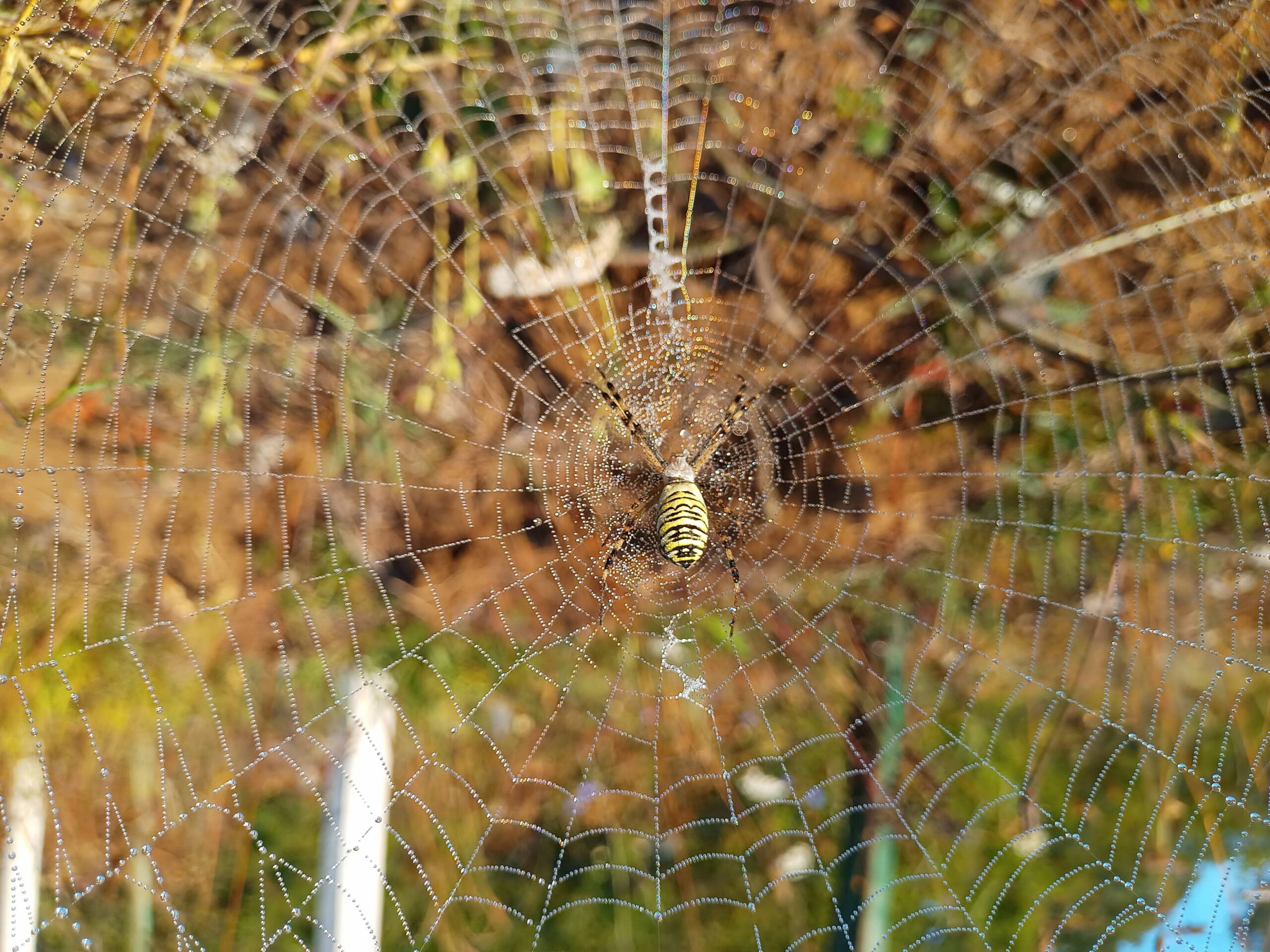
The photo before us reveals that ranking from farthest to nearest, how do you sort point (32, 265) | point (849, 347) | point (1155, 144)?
point (849, 347)
point (1155, 144)
point (32, 265)

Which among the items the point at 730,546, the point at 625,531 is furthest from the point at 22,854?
the point at 730,546

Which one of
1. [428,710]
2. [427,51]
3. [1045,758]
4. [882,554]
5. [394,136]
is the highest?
[427,51]

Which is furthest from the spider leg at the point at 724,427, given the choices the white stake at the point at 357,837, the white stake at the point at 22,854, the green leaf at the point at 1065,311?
the white stake at the point at 22,854

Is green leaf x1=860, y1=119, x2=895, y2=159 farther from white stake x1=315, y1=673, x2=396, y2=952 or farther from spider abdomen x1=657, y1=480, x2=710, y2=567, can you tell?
→ white stake x1=315, y1=673, x2=396, y2=952

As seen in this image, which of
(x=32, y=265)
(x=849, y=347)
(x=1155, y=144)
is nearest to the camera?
(x=32, y=265)

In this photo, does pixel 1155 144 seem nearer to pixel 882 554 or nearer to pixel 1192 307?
pixel 1192 307

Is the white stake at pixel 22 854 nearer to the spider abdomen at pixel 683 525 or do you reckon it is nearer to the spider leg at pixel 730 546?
the spider abdomen at pixel 683 525

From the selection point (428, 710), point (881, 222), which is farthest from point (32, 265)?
point (881, 222)
